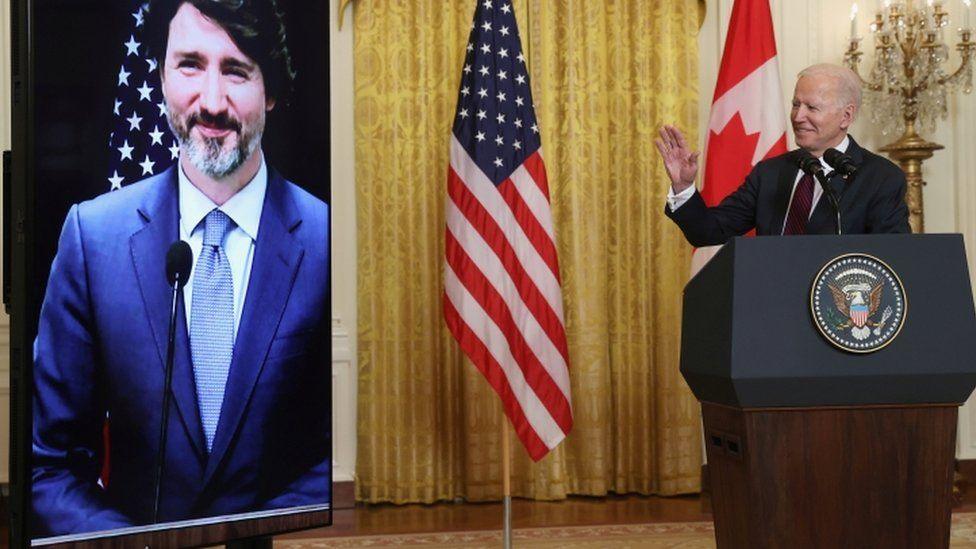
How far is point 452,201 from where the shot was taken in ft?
16.1

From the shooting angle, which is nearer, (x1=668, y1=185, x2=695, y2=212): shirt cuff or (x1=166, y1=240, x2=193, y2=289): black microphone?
(x1=166, y1=240, x2=193, y2=289): black microphone

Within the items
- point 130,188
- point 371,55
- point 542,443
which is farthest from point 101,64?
point 371,55

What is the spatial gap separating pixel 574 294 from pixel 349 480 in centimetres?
157

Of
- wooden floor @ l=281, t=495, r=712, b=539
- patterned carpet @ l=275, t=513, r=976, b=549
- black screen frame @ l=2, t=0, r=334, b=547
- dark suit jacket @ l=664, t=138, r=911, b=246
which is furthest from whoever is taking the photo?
wooden floor @ l=281, t=495, r=712, b=539

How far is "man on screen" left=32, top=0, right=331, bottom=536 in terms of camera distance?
2555mm

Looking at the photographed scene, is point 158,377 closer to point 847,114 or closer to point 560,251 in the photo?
point 847,114

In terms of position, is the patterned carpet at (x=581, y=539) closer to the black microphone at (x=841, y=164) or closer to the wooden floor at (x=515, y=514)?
the wooden floor at (x=515, y=514)

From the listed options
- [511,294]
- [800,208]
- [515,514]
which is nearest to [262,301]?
[800,208]

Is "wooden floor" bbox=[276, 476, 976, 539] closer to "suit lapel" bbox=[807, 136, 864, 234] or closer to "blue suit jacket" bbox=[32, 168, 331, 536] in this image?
"blue suit jacket" bbox=[32, 168, 331, 536]

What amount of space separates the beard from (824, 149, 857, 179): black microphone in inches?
60.6

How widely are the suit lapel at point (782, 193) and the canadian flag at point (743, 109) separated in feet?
5.41

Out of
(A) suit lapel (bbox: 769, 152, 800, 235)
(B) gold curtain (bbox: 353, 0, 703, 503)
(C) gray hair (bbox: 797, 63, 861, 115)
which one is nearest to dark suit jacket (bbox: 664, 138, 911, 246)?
(A) suit lapel (bbox: 769, 152, 800, 235)

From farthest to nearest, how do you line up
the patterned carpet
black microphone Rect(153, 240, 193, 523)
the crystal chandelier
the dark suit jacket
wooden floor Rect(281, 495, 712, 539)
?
the crystal chandelier < wooden floor Rect(281, 495, 712, 539) < the patterned carpet < the dark suit jacket < black microphone Rect(153, 240, 193, 523)

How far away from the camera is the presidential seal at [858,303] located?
8.57 ft
